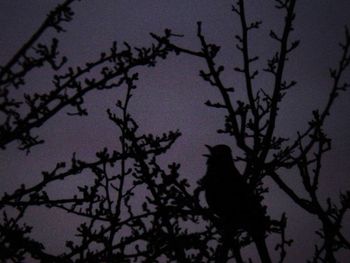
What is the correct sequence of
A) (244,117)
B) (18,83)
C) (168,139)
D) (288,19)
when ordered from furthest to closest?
(168,139) → (244,117) → (288,19) → (18,83)

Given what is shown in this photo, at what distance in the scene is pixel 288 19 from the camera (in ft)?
11.8

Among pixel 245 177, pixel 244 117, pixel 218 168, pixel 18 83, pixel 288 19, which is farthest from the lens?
pixel 218 168

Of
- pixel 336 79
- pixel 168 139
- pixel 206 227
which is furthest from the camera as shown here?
pixel 206 227

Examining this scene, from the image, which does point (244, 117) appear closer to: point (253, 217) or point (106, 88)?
point (106, 88)

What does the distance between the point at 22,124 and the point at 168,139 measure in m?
1.93

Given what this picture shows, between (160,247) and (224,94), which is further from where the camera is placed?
(160,247)

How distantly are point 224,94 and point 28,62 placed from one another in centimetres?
153

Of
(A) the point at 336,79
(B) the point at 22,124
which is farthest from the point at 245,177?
(B) the point at 22,124

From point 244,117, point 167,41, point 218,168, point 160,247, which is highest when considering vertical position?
point 218,168

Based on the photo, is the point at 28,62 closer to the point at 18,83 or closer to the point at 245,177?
the point at 18,83

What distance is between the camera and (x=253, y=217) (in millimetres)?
5496

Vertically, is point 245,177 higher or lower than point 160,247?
higher

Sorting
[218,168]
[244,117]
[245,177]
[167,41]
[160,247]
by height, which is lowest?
[160,247]

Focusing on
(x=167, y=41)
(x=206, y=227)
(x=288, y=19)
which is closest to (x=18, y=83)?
(x=167, y=41)
